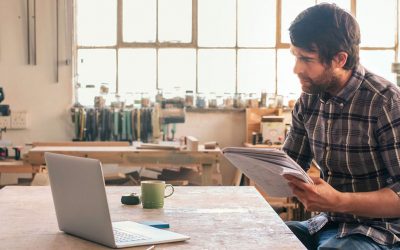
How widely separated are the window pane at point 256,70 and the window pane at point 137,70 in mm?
883

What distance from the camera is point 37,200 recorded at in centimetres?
226

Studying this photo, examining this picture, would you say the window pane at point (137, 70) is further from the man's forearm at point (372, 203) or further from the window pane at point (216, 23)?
the man's forearm at point (372, 203)

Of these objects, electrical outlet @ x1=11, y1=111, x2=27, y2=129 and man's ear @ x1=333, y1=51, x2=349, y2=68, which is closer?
man's ear @ x1=333, y1=51, x2=349, y2=68

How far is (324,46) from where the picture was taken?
206cm

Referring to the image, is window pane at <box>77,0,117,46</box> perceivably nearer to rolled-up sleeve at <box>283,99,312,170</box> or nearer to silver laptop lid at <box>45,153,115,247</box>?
rolled-up sleeve at <box>283,99,312,170</box>

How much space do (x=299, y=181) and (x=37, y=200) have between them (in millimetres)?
1005

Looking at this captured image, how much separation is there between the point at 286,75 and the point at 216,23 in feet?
2.90

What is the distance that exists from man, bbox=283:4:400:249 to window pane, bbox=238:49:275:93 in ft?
12.9

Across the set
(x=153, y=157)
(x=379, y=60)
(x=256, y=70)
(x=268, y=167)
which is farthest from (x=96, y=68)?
(x=268, y=167)

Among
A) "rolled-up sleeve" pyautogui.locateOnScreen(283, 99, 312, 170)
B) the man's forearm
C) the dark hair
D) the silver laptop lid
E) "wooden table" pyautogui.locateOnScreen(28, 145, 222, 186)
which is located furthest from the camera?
"wooden table" pyautogui.locateOnScreen(28, 145, 222, 186)

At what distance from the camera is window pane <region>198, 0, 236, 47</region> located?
20.0 ft

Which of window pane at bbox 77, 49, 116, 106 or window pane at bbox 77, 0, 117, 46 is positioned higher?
window pane at bbox 77, 0, 117, 46

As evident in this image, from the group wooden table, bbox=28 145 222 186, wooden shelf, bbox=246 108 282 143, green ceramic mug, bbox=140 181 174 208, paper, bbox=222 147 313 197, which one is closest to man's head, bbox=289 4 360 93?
paper, bbox=222 147 313 197

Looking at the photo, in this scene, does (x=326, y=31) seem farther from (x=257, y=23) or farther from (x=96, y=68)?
(x=96, y=68)
